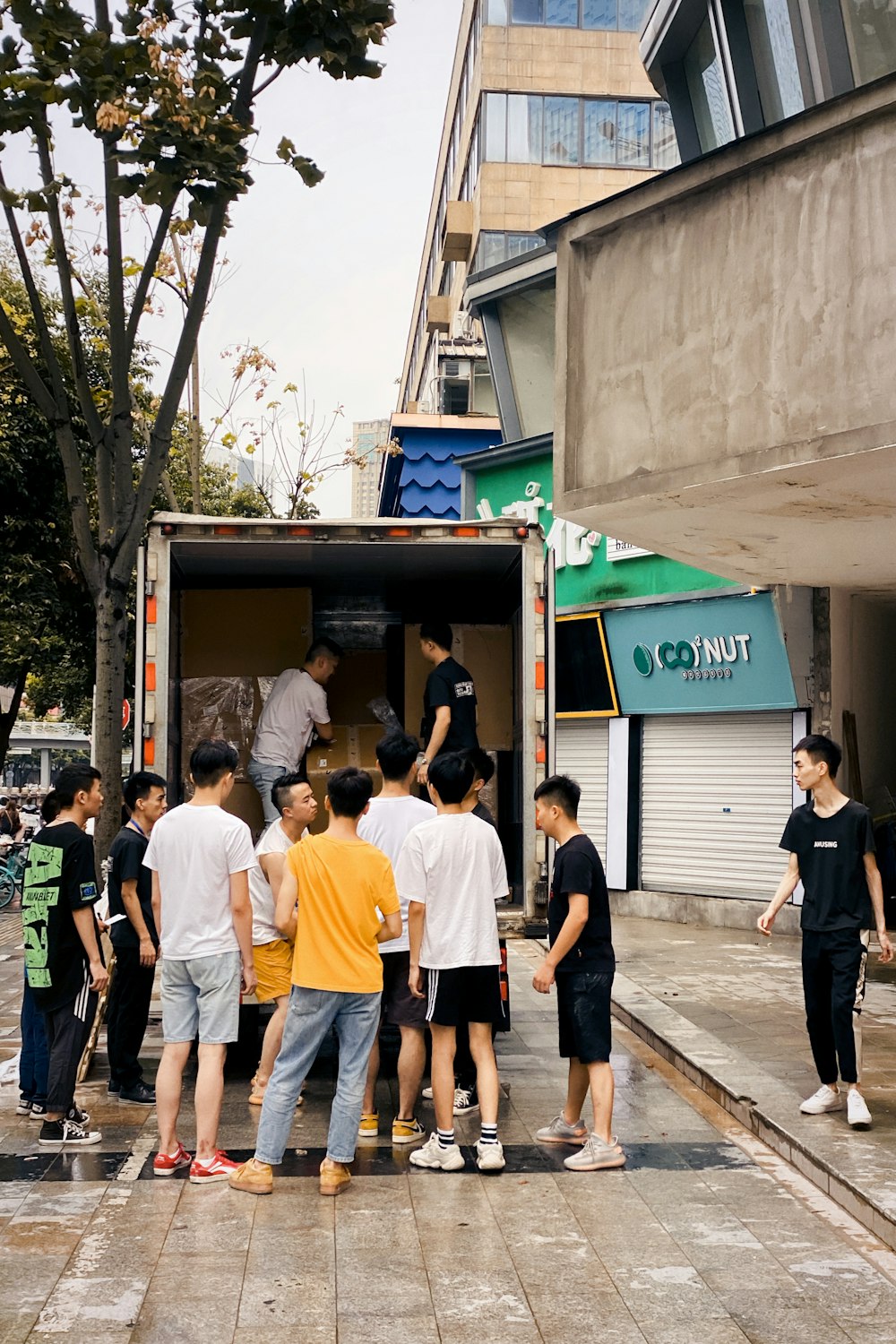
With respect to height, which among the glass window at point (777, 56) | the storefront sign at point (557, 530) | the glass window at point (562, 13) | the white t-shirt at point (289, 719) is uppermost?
the glass window at point (562, 13)

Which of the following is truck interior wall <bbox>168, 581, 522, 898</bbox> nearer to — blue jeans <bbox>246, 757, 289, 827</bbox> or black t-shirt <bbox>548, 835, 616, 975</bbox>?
blue jeans <bbox>246, 757, 289, 827</bbox>

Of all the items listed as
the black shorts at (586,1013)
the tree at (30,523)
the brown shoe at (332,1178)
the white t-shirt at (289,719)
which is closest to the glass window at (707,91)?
the white t-shirt at (289,719)

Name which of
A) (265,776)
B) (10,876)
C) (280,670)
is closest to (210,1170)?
(265,776)

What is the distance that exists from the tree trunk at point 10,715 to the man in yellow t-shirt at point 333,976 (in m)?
18.0

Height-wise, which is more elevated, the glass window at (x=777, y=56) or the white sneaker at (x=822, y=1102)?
the glass window at (x=777, y=56)

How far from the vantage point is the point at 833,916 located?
6691mm

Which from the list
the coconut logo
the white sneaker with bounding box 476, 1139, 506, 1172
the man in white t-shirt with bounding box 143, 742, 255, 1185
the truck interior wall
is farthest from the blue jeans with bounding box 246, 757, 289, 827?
the coconut logo

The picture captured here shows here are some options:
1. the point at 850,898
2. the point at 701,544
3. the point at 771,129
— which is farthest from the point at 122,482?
the point at 850,898

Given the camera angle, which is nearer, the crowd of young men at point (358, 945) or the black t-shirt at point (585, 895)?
the crowd of young men at point (358, 945)

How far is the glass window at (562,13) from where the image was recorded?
29969 mm

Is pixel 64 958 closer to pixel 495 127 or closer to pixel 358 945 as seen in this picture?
pixel 358 945

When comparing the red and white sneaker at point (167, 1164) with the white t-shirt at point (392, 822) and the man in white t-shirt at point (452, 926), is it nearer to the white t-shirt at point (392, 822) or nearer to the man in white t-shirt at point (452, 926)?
the man in white t-shirt at point (452, 926)

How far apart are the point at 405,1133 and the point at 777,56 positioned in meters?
8.80

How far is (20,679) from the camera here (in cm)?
2336
